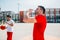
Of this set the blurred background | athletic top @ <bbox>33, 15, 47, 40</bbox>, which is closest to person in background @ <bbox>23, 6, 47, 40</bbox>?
athletic top @ <bbox>33, 15, 47, 40</bbox>

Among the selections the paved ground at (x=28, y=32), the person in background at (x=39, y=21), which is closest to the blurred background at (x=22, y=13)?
the paved ground at (x=28, y=32)

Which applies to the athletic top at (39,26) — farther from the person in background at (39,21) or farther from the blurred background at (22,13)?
the blurred background at (22,13)

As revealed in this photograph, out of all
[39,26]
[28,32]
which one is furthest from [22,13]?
[39,26]

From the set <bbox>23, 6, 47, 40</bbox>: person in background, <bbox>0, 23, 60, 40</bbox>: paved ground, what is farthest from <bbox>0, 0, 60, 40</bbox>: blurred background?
<bbox>23, 6, 47, 40</bbox>: person in background

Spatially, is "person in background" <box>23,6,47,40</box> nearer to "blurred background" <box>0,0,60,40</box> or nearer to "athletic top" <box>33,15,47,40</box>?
"athletic top" <box>33,15,47,40</box>

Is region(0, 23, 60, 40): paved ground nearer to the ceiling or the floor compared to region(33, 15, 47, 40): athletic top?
nearer to the floor

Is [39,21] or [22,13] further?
[22,13]

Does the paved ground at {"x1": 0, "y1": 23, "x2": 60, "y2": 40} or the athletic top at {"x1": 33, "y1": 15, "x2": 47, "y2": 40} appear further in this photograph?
the paved ground at {"x1": 0, "y1": 23, "x2": 60, "y2": 40}

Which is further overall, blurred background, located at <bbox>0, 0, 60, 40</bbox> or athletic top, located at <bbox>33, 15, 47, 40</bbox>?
blurred background, located at <bbox>0, 0, 60, 40</bbox>

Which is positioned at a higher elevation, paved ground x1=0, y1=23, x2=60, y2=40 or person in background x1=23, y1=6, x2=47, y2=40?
person in background x1=23, y1=6, x2=47, y2=40

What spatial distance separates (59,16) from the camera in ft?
16.3

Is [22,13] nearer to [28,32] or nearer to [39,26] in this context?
[28,32]

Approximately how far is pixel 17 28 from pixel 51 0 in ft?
4.66

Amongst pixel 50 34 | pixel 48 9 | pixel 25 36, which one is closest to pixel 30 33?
pixel 25 36
